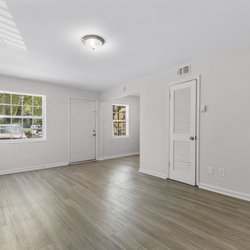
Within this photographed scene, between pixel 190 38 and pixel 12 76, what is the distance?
4.27m

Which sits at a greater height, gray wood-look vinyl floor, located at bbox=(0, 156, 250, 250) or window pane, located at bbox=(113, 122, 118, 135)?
window pane, located at bbox=(113, 122, 118, 135)

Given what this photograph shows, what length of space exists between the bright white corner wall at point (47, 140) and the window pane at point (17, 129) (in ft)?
0.76

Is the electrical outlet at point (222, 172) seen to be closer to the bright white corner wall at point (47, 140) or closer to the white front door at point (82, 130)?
the white front door at point (82, 130)

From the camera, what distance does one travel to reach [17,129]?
15.1ft

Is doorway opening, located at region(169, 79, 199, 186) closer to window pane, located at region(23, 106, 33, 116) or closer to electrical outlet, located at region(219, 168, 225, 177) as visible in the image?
electrical outlet, located at region(219, 168, 225, 177)

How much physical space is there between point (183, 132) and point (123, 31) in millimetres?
2280

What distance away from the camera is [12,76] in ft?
14.2

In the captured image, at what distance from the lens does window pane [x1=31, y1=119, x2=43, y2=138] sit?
486 cm

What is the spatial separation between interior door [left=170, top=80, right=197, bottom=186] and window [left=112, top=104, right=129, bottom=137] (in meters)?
3.27

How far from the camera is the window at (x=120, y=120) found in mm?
6741

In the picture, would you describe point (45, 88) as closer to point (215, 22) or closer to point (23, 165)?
point (23, 165)

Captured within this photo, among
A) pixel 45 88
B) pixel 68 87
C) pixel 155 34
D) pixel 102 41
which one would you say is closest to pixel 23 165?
pixel 45 88

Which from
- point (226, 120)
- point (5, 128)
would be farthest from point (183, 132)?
point (5, 128)

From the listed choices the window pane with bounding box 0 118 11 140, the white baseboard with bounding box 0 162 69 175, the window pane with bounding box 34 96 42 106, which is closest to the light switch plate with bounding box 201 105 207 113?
the white baseboard with bounding box 0 162 69 175
